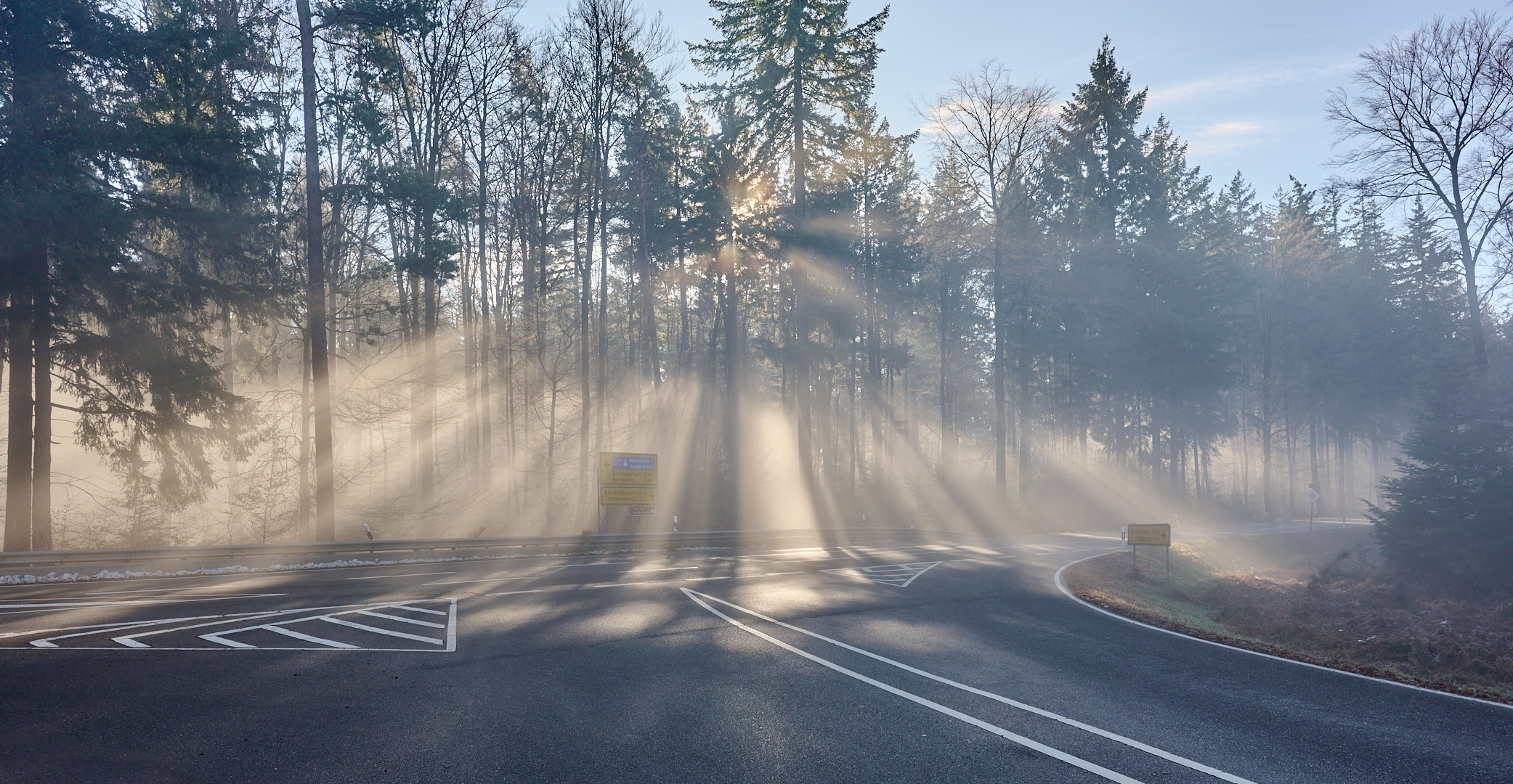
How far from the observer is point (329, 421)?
1958 cm

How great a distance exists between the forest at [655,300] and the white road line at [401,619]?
9.94 metres

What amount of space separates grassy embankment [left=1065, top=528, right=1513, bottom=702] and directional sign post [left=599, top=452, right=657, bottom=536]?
13083 mm

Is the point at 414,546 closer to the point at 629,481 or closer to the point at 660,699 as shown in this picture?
the point at 629,481

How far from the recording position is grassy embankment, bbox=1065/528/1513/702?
418 inches

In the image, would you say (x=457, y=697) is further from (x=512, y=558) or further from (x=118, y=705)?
(x=512, y=558)

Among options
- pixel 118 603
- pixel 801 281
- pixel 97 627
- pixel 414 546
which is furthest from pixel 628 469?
pixel 97 627

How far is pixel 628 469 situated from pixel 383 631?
14462 millimetres

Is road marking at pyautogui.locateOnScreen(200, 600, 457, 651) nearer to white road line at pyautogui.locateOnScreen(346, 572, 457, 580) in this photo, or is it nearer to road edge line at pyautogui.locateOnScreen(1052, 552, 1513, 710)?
white road line at pyautogui.locateOnScreen(346, 572, 457, 580)

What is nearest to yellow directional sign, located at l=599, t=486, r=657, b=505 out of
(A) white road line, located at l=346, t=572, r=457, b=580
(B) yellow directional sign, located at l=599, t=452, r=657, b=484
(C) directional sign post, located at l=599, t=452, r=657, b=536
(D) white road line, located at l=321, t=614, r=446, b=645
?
(C) directional sign post, located at l=599, t=452, r=657, b=536

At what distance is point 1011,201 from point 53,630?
41.0m

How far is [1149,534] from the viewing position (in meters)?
19.1

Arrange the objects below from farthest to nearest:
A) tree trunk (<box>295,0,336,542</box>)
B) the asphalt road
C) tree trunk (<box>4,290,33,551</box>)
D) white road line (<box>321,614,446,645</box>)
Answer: tree trunk (<box>295,0,336,542</box>) < tree trunk (<box>4,290,33,551</box>) < white road line (<box>321,614,446,645</box>) < the asphalt road

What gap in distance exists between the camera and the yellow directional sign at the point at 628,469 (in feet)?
78.2

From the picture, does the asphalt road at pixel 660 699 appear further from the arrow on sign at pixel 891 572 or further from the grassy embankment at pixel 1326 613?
the arrow on sign at pixel 891 572
